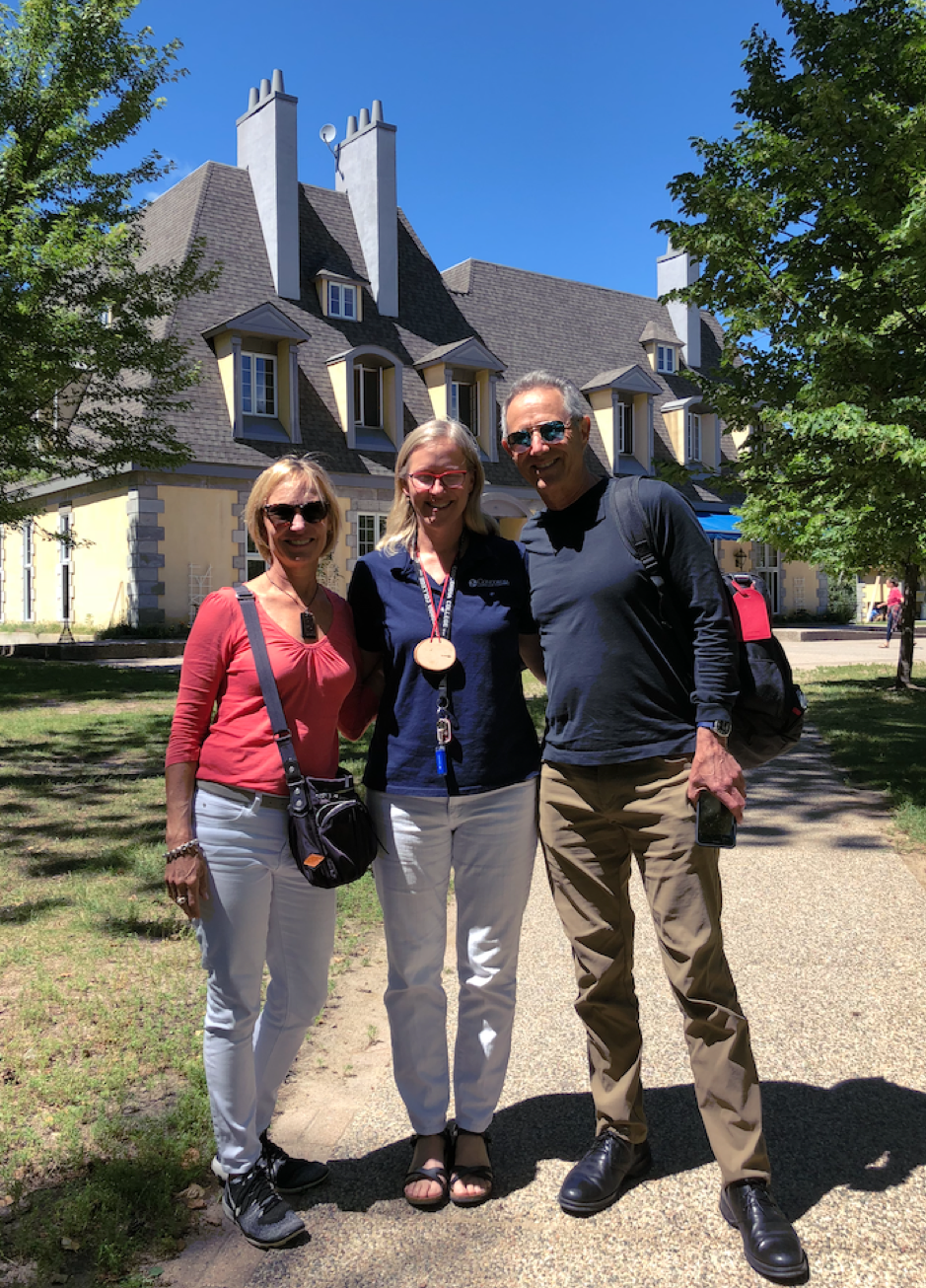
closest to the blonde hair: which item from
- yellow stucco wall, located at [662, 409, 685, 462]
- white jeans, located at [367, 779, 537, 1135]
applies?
white jeans, located at [367, 779, 537, 1135]

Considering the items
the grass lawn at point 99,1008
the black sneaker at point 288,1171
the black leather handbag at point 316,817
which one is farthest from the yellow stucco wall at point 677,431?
the black sneaker at point 288,1171

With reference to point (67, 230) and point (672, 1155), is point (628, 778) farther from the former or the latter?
point (67, 230)

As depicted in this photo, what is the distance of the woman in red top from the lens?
2.62m

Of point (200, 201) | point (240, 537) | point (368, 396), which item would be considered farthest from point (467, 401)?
point (200, 201)

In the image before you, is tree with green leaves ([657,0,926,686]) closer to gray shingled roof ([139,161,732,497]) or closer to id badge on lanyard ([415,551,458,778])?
id badge on lanyard ([415,551,458,778])

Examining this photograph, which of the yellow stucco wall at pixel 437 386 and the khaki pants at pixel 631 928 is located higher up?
the yellow stucco wall at pixel 437 386

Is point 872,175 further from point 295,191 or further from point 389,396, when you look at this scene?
point 295,191

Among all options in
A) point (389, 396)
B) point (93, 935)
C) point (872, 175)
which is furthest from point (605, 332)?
point (93, 935)

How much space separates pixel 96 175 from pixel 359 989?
1355 centimetres

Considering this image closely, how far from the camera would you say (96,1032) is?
3713 millimetres

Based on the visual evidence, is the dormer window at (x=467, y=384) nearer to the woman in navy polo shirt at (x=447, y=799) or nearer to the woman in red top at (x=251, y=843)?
the woman in navy polo shirt at (x=447, y=799)

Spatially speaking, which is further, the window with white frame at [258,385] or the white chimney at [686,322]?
the white chimney at [686,322]

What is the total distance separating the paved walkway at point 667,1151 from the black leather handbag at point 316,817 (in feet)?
2.96

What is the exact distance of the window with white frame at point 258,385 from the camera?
2342 centimetres
